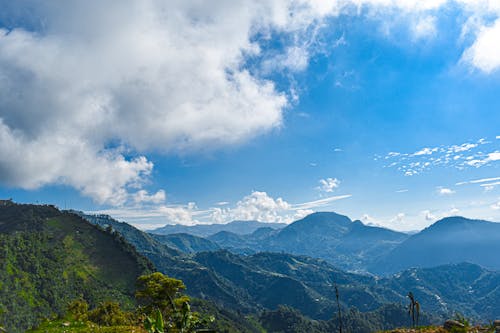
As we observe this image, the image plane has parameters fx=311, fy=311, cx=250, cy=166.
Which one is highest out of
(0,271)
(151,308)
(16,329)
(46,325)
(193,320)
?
(193,320)

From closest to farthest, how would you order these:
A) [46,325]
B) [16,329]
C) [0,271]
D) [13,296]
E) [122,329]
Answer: [122,329] < [46,325] < [16,329] < [13,296] < [0,271]

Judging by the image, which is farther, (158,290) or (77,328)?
(158,290)

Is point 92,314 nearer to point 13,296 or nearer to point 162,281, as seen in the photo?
point 162,281

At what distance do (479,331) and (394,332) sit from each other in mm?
4855

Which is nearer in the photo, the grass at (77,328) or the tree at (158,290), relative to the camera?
the grass at (77,328)

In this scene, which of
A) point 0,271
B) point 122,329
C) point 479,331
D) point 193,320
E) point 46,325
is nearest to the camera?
point 193,320

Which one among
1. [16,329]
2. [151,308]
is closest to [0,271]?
[16,329]

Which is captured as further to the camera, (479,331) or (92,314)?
(92,314)

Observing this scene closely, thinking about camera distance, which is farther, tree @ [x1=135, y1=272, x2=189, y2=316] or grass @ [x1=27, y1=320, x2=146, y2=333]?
tree @ [x1=135, y1=272, x2=189, y2=316]

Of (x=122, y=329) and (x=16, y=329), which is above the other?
(x=122, y=329)

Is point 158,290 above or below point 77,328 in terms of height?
below

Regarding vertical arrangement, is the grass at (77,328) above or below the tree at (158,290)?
above

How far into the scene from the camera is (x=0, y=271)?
200 metres

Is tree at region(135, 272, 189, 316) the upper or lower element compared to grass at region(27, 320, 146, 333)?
lower
